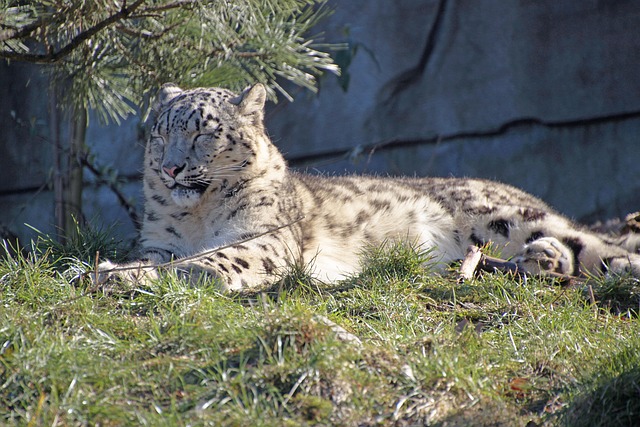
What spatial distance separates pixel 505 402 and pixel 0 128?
331 inches

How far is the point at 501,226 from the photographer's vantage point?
547 centimetres

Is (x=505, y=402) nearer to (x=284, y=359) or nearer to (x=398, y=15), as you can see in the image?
(x=284, y=359)

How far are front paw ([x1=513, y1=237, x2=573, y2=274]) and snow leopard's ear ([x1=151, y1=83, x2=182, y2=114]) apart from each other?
7.85 ft

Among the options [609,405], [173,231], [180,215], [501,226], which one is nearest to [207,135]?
[180,215]

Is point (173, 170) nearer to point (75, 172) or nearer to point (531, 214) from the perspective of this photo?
point (531, 214)

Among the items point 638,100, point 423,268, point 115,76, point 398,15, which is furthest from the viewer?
point 398,15

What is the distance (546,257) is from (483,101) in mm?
4271

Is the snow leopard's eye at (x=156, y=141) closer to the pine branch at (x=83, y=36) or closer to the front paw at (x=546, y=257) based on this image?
the pine branch at (x=83, y=36)

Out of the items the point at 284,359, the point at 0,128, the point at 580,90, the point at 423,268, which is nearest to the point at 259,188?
the point at 423,268

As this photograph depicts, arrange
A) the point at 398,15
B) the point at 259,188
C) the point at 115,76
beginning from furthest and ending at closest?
the point at 398,15, the point at 115,76, the point at 259,188

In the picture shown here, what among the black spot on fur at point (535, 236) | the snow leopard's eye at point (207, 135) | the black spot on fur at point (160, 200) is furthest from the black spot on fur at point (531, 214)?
the black spot on fur at point (160, 200)

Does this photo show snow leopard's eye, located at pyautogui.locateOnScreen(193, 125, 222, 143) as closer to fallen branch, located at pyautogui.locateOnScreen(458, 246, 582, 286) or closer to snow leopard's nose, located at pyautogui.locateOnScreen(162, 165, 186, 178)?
snow leopard's nose, located at pyautogui.locateOnScreen(162, 165, 186, 178)

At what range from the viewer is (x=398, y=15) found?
29.2 ft

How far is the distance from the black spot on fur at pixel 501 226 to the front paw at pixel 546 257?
0.37 metres
